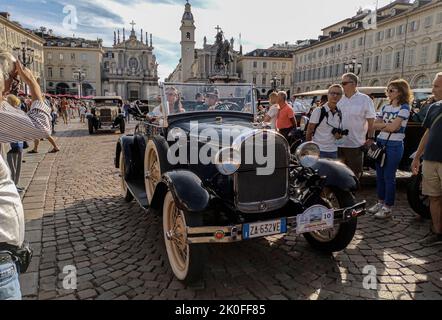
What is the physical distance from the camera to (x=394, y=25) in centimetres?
3934

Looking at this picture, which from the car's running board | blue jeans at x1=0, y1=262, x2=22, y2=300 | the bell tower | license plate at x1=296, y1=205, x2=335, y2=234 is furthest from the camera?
the bell tower

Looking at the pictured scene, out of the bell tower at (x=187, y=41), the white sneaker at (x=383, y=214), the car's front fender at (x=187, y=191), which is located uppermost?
the bell tower at (x=187, y=41)

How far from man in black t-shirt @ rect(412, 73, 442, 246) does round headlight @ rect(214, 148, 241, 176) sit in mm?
2272

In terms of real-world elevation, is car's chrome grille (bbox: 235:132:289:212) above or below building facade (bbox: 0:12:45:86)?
below

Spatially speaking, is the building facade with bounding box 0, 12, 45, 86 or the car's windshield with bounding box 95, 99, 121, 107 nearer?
the car's windshield with bounding box 95, 99, 121, 107

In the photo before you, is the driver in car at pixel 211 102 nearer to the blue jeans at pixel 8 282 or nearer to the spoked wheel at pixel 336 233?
the spoked wheel at pixel 336 233

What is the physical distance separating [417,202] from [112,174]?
5940 millimetres

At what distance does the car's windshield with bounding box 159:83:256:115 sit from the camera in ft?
14.1

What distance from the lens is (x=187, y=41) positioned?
70.4 m

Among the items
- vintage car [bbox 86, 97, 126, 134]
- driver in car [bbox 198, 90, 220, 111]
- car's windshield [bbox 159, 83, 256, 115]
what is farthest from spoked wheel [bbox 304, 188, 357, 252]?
vintage car [bbox 86, 97, 126, 134]

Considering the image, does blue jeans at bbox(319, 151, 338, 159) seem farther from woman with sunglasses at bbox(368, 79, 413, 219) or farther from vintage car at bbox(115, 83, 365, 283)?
vintage car at bbox(115, 83, 365, 283)

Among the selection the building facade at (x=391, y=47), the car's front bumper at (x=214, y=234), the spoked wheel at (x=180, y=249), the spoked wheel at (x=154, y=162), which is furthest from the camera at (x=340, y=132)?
the building facade at (x=391, y=47)

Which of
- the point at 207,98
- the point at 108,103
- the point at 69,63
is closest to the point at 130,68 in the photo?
the point at 69,63

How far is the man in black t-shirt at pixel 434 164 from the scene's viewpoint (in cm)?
339
